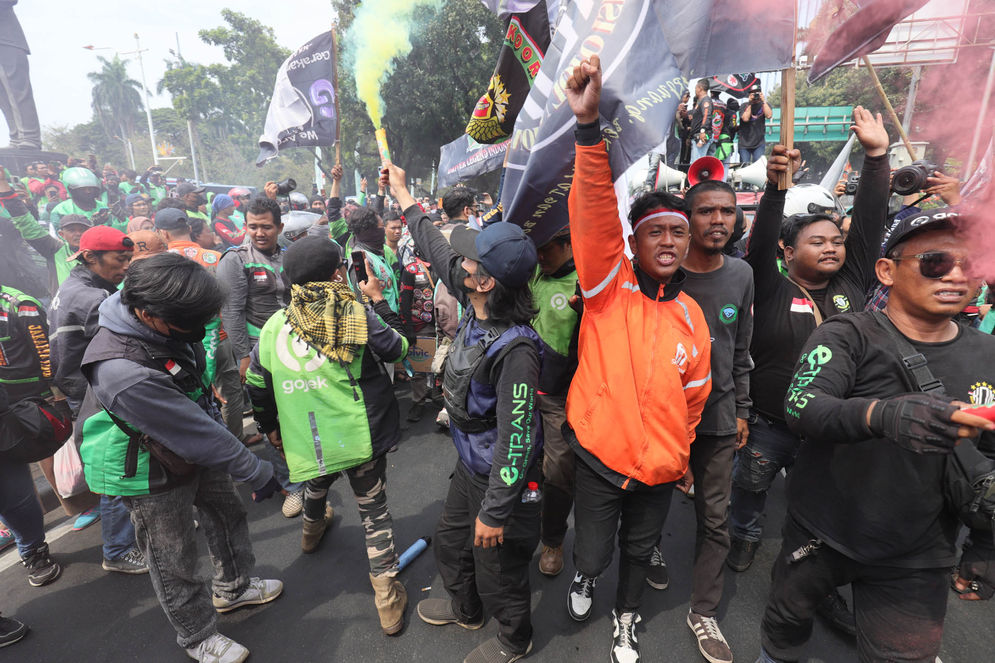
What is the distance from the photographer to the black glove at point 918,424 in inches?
48.0

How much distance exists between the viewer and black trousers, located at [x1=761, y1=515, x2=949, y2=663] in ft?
5.58

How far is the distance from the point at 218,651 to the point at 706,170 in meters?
3.95

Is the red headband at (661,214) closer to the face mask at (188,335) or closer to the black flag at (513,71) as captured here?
the black flag at (513,71)

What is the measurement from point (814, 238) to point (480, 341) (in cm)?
209

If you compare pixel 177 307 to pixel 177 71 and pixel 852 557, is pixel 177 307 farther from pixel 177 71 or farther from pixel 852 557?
pixel 177 71

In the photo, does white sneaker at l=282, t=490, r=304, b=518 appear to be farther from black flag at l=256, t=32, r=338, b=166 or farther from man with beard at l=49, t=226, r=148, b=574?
black flag at l=256, t=32, r=338, b=166

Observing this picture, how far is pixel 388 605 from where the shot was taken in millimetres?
2629

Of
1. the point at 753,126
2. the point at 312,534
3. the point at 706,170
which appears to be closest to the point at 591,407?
the point at 706,170

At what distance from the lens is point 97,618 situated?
2785 mm

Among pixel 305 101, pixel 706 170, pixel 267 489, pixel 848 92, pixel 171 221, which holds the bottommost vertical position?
pixel 267 489

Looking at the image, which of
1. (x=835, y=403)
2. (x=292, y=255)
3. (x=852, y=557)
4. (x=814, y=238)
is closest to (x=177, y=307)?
(x=292, y=255)

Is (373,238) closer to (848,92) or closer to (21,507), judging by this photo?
(21,507)

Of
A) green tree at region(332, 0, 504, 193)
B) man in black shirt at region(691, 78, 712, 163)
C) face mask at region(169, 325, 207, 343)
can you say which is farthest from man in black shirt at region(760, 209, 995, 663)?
green tree at region(332, 0, 504, 193)

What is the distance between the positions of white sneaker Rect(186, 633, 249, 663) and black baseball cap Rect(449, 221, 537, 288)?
2402mm
